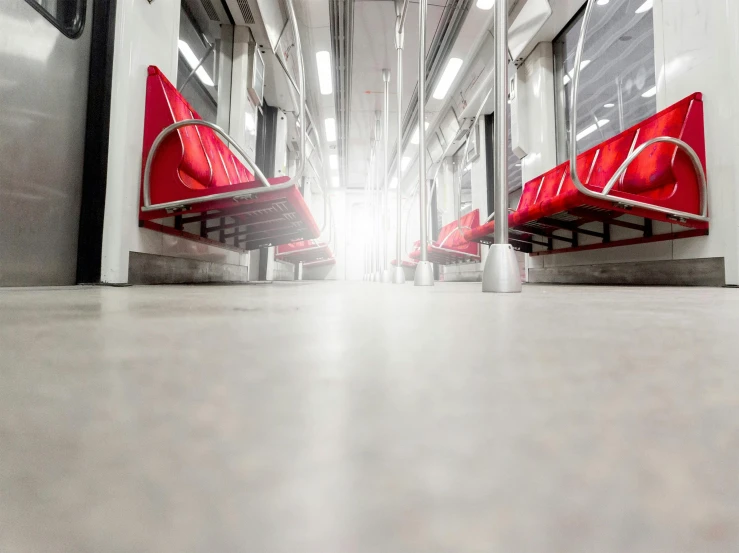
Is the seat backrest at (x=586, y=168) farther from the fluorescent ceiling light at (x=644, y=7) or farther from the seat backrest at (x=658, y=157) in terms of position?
the fluorescent ceiling light at (x=644, y=7)

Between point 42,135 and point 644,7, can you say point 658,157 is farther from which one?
point 42,135

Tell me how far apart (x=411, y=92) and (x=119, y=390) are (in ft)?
16.8

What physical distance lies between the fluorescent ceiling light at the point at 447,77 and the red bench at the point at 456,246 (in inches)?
50.9

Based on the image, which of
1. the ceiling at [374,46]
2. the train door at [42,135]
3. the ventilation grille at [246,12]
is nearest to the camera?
the train door at [42,135]

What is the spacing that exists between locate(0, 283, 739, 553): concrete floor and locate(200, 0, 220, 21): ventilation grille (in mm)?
3327

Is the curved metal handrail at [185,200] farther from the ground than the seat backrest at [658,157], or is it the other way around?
the seat backrest at [658,157]

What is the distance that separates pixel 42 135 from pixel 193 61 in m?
2.05

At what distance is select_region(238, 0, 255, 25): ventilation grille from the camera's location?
9.09 ft

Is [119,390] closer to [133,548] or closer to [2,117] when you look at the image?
[133,548]

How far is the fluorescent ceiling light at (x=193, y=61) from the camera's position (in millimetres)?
2844

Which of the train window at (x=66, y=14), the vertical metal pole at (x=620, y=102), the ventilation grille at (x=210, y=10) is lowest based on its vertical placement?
the train window at (x=66, y=14)

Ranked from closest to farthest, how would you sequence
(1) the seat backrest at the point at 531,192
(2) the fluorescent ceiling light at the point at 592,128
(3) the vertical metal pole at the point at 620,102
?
(1) the seat backrest at the point at 531,192 → (3) the vertical metal pole at the point at 620,102 → (2) the fluorescent ceiling light at the point at 592,128

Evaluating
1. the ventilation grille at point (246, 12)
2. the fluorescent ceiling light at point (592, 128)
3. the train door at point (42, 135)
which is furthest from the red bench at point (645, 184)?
the fluorescent ceiling light at point (592, 128)

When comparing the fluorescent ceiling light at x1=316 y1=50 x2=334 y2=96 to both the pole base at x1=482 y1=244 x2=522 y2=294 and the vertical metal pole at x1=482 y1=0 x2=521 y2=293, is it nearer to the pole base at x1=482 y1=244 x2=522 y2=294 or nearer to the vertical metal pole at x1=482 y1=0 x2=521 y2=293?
the vertical metal pole at x1=482 y1=0 x2=521 y2=293
